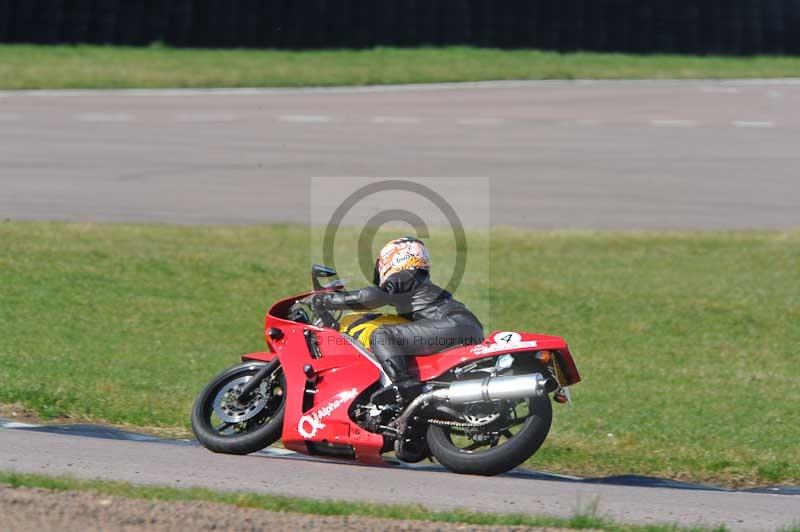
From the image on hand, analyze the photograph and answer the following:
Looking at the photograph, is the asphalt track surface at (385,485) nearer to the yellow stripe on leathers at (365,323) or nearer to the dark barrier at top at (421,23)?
the yellow stripe on leathers at (365,323)

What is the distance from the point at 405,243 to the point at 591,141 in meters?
17.9

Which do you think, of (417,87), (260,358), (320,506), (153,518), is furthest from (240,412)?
(417,87)

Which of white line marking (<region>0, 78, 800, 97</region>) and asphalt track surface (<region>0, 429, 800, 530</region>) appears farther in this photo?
white line marking (<region>0, 78, 800, 97</region>)

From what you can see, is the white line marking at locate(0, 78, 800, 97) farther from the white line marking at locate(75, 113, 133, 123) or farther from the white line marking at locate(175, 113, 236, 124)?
the white line marking at locate(175, 113, 236, 124)

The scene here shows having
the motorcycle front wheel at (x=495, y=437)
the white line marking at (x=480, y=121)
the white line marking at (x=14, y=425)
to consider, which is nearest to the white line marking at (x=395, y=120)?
the white line marking at (x=480, y=121)

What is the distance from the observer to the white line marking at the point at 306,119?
2670 centimetres

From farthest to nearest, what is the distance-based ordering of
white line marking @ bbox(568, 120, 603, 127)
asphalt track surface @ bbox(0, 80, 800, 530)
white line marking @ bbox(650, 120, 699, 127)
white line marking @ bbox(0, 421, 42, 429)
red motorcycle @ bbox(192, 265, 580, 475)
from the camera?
white line marking @ bbox(650, 120, 699, 127)
white line marking @ bbox(568, 120, 603, 127)
asphalt track surface @ bbox(0, 80, 800, 530)
white line marking @ bbox(0, 421, 42, 429)
red motorcycle @ bbox(192, 265, 580, 475)

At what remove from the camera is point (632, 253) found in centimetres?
1798

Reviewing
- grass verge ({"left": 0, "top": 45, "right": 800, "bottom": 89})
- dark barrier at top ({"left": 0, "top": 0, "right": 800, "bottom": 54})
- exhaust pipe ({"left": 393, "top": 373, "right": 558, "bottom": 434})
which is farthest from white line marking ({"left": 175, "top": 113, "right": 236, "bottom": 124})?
exhaust pipe ({"left": 393, "top": 373, "right": 558, "bottom": 434})

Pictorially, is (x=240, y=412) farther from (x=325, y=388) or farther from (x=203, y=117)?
(x=203, y=117)

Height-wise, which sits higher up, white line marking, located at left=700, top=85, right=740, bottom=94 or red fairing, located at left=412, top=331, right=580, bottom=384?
white line marking, located at left=700, top=85, right=740, bottom=94

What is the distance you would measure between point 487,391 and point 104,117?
20039 millimetres

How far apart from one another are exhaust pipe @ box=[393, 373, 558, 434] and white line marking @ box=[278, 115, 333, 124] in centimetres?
1896

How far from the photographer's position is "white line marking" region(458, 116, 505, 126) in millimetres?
27125
